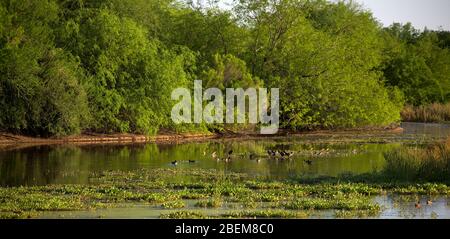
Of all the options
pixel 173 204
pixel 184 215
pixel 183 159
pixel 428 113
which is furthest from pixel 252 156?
pixel 428 113

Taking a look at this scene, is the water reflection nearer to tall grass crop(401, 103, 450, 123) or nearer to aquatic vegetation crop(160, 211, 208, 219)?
aquatic vegetation crop(160, 211, 208, 219)

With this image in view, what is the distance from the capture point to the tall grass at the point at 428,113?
238 ft

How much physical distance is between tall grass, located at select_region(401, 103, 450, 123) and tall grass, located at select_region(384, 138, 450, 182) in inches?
1895

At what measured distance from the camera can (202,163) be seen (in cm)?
3200

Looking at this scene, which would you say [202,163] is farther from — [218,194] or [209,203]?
[209,203]

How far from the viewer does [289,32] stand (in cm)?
5653

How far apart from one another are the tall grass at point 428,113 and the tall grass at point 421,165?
158 feet

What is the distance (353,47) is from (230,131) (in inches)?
498

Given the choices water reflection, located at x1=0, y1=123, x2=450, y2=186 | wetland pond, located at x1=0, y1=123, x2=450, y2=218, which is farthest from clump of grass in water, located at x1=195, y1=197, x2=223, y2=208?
water reflection, located at x1=0, y1=123, x2=450, y2=186

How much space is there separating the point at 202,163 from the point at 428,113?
46.5 metres

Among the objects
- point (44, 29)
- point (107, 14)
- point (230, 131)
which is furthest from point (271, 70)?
point (44, 29)

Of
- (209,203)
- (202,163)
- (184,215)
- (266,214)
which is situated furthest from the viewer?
(202,163)

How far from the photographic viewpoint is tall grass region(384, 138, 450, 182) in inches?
943

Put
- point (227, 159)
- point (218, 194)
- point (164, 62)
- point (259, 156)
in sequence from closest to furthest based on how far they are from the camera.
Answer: point (218, 194) < point (227, 159) < point (259, 156) < point (164, 62)
